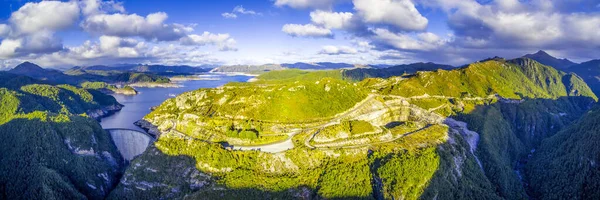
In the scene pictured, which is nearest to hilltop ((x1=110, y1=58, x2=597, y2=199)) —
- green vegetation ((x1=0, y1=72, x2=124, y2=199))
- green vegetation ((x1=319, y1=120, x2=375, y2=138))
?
green vegetation ((x1=319, y1=120, x2=375, y2=138))

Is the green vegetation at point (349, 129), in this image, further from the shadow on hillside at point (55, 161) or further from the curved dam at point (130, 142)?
the curved dam at point (130, 142)

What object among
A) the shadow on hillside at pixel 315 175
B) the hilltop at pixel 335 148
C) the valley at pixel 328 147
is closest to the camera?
the shadow on hillside at pixel 315 175

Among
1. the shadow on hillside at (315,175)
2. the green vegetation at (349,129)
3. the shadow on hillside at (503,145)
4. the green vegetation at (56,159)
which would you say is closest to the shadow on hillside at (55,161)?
the green vegetation at (56,159)

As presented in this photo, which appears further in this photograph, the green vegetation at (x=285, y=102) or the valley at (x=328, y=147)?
the green vegetation at (x=285, y=102)

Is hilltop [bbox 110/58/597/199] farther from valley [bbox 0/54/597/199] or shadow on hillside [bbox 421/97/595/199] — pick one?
shadow on hillside [bbox 421/97/595/199]

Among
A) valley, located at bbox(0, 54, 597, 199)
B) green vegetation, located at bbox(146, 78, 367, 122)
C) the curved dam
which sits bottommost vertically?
the curved dam

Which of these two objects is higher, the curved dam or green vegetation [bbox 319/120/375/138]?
green vegetation [bbox 319/120/375/138]

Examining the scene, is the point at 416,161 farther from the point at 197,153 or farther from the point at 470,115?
the point at 470,115

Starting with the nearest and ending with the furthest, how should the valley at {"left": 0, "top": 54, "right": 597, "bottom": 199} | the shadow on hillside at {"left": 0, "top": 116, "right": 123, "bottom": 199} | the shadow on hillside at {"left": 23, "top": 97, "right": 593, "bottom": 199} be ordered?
the shadow on hillside at {"left": 23, "top": 97, "right": 593, "bottom": 199} → the valley at {"left": 0, "top": 54, "right": 597, "bottom": 199} → the shadow on hillside at {"left": 0, "top": 116, "right": 123, "bottom": 199}

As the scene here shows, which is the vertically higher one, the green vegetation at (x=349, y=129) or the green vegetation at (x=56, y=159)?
the green vegetation at (x=349, y=129)

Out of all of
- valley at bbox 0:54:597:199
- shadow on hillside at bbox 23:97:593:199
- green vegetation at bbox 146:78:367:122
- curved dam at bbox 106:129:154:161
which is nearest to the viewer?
shadow on hillside at bbox 23:97:593:199

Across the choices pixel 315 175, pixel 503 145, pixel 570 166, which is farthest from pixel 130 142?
pixel 570 166
